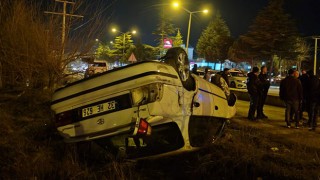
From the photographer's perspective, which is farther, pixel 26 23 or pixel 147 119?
pixel 26 23

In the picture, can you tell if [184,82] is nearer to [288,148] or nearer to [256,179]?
[256,179]

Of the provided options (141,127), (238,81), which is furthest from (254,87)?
(238,81)

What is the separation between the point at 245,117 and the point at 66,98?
25.9 feet

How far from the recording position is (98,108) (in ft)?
16.4

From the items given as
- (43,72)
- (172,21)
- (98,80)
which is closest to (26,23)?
(43,72)

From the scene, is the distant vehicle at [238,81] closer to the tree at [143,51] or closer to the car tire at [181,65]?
the car tire at [181,65]

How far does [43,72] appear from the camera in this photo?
43.4ft

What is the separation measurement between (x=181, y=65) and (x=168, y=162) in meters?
1.98

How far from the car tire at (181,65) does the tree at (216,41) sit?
62.4 m

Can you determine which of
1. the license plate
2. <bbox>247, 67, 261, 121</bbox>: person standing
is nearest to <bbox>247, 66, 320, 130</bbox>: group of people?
<bbox>247, 67, 261, 121</bbox>: person standing

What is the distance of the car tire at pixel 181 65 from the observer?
543 cm

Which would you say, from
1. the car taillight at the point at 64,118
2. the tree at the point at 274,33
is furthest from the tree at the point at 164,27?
the car taillight at the point at 64,118

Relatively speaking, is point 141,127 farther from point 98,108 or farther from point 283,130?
point 283,130

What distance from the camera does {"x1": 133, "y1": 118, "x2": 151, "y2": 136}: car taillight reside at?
185 inches
